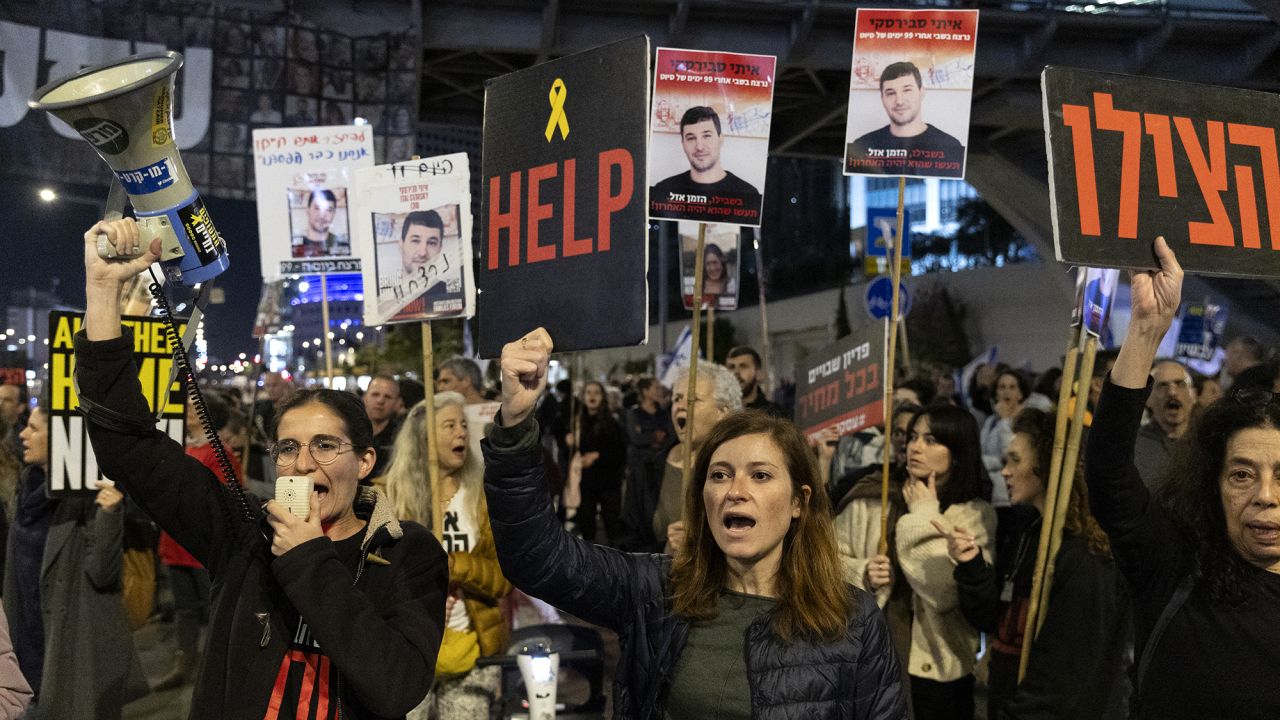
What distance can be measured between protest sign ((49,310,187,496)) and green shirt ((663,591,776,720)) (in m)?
3.23

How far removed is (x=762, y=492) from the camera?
8.63 ft

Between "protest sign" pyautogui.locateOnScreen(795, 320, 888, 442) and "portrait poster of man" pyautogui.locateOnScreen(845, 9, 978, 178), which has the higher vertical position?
"portrait poster of man" pyautogui.locateOnScreen(845, 9, 978, 178)

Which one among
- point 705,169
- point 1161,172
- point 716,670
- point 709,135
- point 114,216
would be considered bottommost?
point 716,670

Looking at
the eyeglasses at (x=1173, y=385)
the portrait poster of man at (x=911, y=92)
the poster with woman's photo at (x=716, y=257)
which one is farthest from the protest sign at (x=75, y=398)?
Result: the poster with woman's photo at (x=716, y=257)

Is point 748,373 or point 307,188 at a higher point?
point 307,188

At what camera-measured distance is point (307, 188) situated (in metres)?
7.66

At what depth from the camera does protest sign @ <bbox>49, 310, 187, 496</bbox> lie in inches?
195

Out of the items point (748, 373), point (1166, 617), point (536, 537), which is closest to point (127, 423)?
point (536, 537)

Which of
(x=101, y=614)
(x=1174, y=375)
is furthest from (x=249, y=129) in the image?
(x=1174, y=375)

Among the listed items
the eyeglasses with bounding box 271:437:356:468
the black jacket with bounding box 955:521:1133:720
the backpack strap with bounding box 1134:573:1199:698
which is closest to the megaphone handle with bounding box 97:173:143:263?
the eyeglasses with bounding box 271:437:356:468

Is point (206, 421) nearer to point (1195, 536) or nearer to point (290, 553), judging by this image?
point (290, 553)

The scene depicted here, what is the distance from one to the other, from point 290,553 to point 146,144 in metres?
1.08

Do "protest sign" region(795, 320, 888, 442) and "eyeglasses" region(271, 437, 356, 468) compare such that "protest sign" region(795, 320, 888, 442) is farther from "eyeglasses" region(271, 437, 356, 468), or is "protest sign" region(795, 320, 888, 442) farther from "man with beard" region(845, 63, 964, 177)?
"eyeglasses" region(271, 437, 356, 468)

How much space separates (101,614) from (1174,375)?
5.74 m
